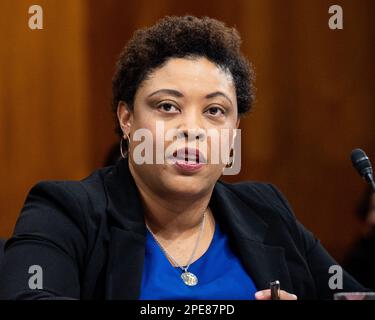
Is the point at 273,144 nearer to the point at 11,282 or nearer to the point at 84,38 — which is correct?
the point at 84,38

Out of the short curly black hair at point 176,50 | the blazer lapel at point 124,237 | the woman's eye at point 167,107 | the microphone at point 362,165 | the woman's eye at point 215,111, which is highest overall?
the short curly black hair at point 176,50

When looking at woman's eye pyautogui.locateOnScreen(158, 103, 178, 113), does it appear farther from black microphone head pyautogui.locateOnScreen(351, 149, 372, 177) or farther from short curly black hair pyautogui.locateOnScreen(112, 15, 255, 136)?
black microphone head pyautogui.locateOnScreen(351, 149, 372, 177)

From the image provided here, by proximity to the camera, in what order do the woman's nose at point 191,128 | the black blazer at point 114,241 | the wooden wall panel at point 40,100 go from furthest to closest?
1. the wooden wall panel at point 40,100
2. the woman's nose at point 191,128
3. the black blazer at point 114,241

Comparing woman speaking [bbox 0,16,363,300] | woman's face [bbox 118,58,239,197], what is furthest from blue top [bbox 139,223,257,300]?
woman's face [bbox 118,58,239,197]

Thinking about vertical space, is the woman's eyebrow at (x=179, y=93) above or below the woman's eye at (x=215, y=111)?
above

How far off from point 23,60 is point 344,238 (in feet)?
4.16

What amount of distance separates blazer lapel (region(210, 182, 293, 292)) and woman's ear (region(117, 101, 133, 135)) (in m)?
0.26

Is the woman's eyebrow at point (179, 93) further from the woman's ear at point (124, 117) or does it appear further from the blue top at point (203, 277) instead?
the blue top at point (203, 277)

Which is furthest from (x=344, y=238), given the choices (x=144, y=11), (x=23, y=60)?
(x=23, y=60)

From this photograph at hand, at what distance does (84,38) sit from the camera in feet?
8.29

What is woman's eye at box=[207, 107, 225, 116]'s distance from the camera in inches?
65.6

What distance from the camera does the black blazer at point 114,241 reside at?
4.89 ft

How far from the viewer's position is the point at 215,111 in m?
1.68

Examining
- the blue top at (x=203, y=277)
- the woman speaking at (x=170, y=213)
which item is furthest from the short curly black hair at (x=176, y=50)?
the blue top at (x=203, y=277)
